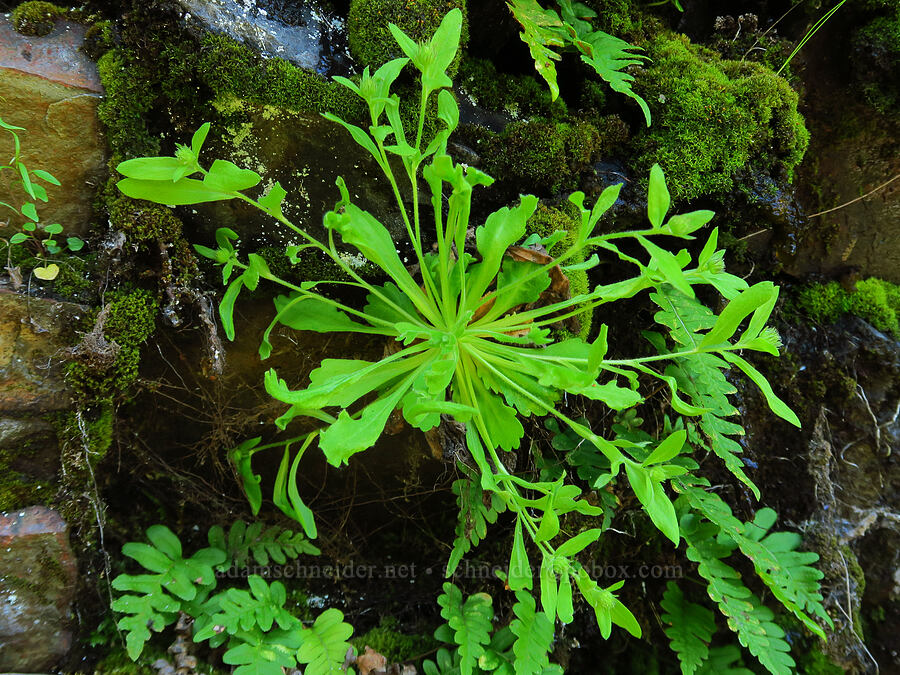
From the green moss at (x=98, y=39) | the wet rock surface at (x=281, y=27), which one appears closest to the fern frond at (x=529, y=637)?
the wet rock surface at (x=281, y=27)

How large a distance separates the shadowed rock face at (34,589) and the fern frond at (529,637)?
1347mm

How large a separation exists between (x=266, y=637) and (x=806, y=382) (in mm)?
2307

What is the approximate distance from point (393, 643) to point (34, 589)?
3.75 feet

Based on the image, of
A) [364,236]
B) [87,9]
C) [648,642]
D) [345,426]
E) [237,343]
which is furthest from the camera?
[648,642]

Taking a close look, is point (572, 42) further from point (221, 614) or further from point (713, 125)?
point (221, 614)

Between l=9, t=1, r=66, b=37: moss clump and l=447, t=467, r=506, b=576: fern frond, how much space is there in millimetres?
1793

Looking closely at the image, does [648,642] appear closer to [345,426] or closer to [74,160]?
[345,426]

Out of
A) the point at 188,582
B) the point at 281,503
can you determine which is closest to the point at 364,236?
the point at 281,503

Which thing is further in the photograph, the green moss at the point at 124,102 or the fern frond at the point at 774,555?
the fern frond at the point at 774,555

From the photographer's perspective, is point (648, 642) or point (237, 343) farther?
point (648, 642)

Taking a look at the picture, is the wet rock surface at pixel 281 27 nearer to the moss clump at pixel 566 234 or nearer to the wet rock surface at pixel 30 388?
the moss clump at pixel 566 234

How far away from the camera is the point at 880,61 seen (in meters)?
2.03

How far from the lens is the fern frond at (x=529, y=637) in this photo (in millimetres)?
1649

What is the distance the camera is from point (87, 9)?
1.54m
